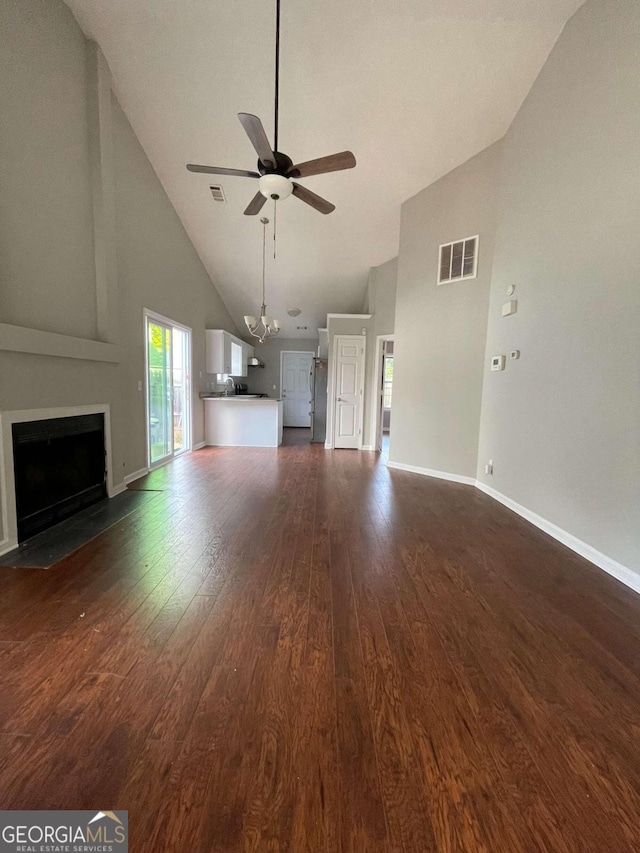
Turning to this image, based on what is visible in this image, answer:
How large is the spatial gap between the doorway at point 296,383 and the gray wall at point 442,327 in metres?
5.02

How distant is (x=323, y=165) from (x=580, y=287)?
2.13 m

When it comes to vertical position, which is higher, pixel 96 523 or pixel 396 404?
pixel 396 404

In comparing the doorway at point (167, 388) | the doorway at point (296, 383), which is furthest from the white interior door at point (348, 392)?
the doorway at point (296, 383)

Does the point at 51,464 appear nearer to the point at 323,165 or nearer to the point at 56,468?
the point at 56,468

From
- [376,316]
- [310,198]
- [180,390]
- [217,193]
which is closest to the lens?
[310,198]

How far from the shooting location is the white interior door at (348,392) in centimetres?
647

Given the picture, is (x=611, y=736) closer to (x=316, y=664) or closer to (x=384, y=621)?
(x=384, y=621)

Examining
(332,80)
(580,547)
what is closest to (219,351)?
(332,80)

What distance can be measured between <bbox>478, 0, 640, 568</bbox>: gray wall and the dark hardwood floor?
613 millimetres

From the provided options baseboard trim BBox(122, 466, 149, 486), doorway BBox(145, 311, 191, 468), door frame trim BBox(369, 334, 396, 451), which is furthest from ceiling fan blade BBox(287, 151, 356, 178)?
door frame trim BBox(369, 334, 396, 451)

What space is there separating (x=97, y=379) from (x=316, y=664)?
10.7 feet

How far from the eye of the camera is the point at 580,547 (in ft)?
8.38

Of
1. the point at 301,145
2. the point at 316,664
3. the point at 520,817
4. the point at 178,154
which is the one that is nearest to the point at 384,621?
the point at 316,664

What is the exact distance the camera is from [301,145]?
3924 mm
